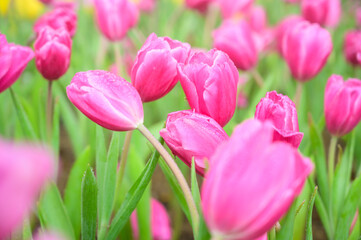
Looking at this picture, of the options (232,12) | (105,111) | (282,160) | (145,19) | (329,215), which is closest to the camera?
(282,160)

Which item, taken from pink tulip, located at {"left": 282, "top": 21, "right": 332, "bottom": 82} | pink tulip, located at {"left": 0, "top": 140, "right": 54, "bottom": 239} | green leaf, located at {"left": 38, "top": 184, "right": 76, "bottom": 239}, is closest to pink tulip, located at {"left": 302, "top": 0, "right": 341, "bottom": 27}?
pink tulip, located at {"left": 282, "top": 21, "right": 332, "bottom": 82}

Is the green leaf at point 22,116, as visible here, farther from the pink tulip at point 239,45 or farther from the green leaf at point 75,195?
the pink tulip at point 239,45

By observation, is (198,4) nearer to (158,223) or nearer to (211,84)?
(158,223)

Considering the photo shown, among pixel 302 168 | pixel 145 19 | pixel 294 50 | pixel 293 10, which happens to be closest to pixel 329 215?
pixel 294 50

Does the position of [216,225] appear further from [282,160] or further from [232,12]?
[232,12]

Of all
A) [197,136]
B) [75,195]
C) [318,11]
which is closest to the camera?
[197,136]

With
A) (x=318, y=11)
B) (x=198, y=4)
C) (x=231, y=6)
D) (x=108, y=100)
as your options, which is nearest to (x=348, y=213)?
(x=108, y=100)

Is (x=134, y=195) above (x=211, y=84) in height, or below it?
below

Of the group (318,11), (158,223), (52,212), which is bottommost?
(158,223)
